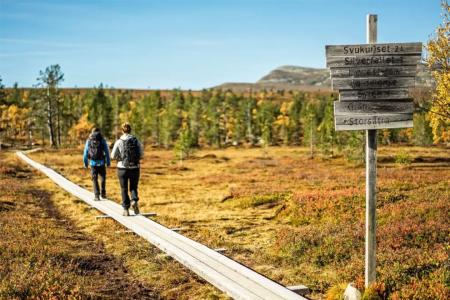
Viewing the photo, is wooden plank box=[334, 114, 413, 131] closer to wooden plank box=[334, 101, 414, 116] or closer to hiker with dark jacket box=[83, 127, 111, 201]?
wooden plank box=[334, 101, 414, 116]

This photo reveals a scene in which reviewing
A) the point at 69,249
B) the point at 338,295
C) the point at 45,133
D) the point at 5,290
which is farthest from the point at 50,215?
the point at 45,133

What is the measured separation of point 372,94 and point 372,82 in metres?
0.19

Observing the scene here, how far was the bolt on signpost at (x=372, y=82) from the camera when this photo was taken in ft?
23.4

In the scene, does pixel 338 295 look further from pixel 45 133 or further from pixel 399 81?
pixel 45 133

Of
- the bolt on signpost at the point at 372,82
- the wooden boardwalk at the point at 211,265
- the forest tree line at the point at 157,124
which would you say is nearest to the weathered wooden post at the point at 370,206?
the bolt on signpost at the point at 372,82

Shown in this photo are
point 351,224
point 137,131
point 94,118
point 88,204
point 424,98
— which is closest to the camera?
point 351,224

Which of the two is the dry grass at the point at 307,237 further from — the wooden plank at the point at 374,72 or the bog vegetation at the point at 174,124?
the bog vegetation at the point at 174,124

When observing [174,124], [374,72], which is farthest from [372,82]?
[174,124]

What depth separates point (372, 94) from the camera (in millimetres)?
7215

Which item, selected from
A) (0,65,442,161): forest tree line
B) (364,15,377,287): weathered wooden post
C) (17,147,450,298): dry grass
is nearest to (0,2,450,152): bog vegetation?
(0,65,442,161): forest tree line

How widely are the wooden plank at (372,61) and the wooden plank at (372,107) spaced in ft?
1.93

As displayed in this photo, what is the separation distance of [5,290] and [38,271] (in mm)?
1227

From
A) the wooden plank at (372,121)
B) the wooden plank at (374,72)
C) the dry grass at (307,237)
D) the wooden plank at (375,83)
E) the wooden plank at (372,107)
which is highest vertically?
the wooden plank at (374,72)

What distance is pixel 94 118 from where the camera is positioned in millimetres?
93000
